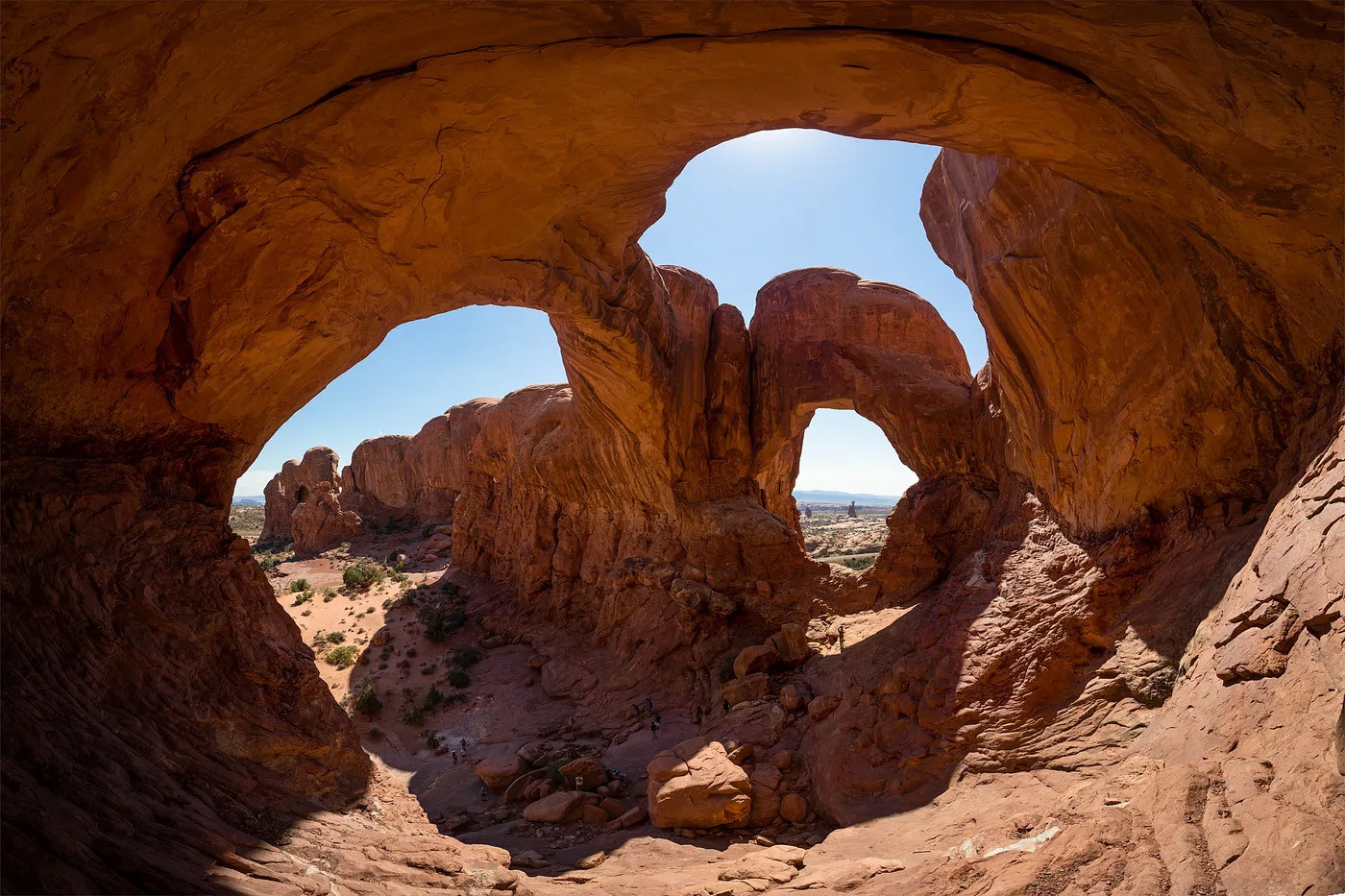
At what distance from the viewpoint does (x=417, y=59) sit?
491cm

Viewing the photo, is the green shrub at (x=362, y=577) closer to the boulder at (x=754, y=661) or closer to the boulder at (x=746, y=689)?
the boulder at (x=754, y=661)

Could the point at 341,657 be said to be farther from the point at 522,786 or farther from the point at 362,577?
the point at 522,786

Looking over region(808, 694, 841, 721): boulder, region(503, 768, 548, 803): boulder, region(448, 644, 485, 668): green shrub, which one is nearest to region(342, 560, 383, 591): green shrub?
region(448, 644, 485, 668): green shrub

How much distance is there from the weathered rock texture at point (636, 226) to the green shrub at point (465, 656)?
1174cm

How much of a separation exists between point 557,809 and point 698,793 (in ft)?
7.56

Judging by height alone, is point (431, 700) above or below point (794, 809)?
below

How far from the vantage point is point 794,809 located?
28.6ft

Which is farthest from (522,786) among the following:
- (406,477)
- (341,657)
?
(406,477)

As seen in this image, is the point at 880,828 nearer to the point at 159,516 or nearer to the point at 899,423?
the point at 159,516

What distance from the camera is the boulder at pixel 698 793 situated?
867 cm

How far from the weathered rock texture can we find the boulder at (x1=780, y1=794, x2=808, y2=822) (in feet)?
1.22

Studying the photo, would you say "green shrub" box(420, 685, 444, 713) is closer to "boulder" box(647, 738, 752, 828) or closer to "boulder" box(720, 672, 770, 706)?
"boulder" box(720, 672, 770, 706)

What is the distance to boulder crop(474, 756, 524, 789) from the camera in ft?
37.3

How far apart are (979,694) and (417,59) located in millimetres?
9232
